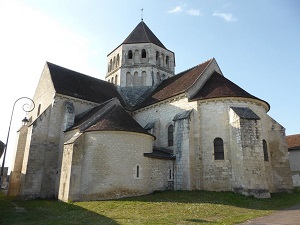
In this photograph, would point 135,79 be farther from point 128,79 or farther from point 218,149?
point 218,149

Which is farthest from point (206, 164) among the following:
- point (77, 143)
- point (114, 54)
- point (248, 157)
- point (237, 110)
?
point (114, 54)

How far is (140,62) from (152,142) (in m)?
13.1

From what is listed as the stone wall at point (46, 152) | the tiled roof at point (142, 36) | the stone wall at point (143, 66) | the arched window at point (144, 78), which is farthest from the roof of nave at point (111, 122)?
the tiled roof at point (142, 36)

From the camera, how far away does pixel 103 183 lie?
1537cm

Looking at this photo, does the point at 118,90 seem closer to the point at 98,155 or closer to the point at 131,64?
the point at 131,64

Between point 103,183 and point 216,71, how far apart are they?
45.6ft

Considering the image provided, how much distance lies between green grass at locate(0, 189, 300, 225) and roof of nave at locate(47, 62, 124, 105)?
10247 mm

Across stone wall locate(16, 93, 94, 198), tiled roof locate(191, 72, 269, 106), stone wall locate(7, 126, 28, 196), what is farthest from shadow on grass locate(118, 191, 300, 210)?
stone wall locate(7, 126, 28, 196)

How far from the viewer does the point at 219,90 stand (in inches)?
750

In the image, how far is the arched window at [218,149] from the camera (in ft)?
58.3

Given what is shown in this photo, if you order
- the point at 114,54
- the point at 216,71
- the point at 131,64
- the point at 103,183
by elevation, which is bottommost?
the point at 103,183

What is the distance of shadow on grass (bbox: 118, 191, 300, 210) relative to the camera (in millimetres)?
13650

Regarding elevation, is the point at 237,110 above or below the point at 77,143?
above

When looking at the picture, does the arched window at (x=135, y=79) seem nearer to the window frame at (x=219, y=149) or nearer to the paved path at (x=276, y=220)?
the window frame at (x=219, y=149)
